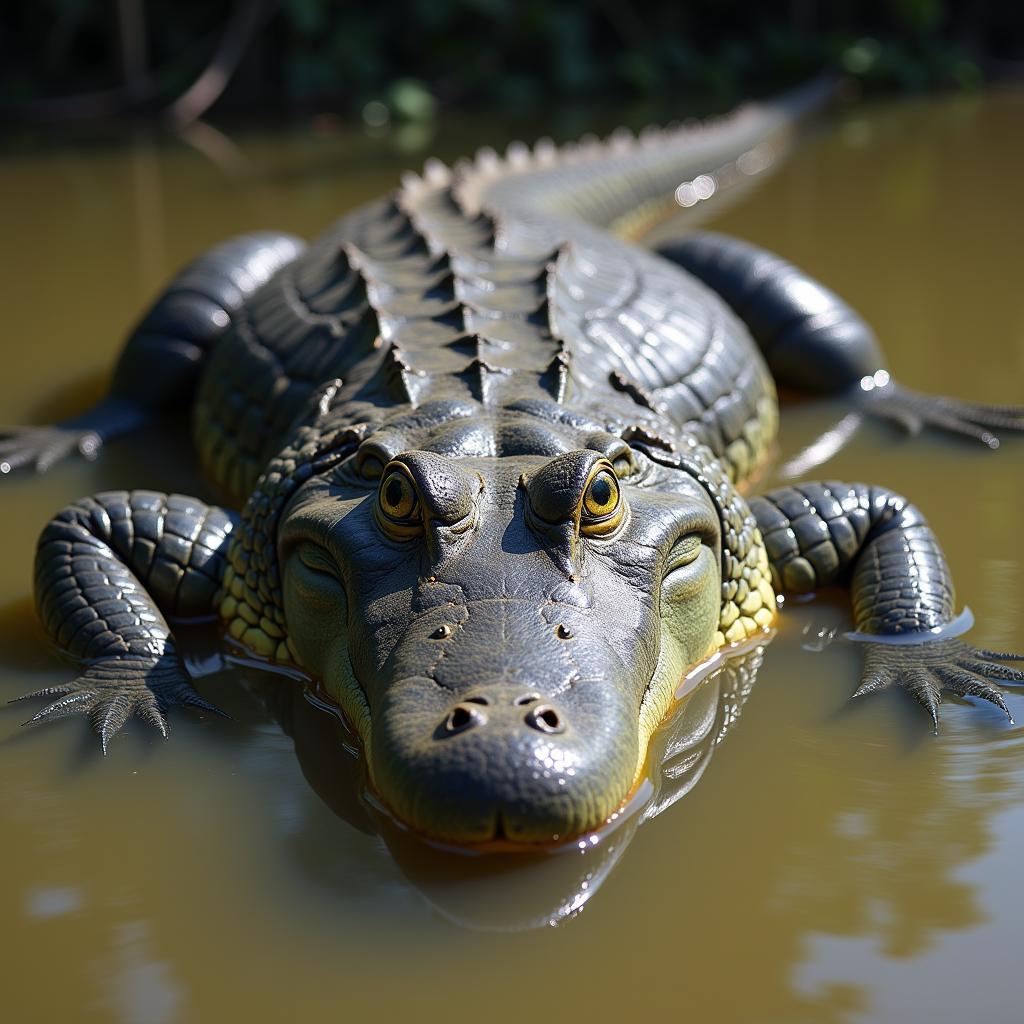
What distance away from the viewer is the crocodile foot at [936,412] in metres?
5.02

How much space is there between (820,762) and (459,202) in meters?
3.25

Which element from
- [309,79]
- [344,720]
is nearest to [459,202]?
[344,720]

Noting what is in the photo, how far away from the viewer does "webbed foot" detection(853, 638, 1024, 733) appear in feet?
10.8

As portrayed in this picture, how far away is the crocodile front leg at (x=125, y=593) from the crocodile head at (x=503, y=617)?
40cm

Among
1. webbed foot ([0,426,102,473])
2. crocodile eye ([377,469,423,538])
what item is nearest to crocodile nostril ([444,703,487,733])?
crocodile eye ([377,469,423,538])

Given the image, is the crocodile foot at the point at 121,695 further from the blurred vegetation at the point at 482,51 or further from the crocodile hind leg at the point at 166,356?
the blurred vegetation at the point at 482,51

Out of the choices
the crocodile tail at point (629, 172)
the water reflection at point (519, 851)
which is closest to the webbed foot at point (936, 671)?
the water reflection at point (519, 851)

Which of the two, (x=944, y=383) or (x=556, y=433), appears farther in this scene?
(x=944, y=383)

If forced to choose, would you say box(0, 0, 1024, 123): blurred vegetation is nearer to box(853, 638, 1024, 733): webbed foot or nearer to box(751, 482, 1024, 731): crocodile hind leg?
box(751, 482, 1024, 731): crocodile hind leg

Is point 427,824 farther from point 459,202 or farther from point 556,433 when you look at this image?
point 459,202

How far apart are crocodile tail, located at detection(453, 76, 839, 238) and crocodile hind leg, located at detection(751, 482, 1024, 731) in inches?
78.3

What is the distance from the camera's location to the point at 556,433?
3320 millimetres

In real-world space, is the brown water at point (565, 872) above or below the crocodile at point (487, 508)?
below

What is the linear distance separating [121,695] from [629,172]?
5336 millimetres
